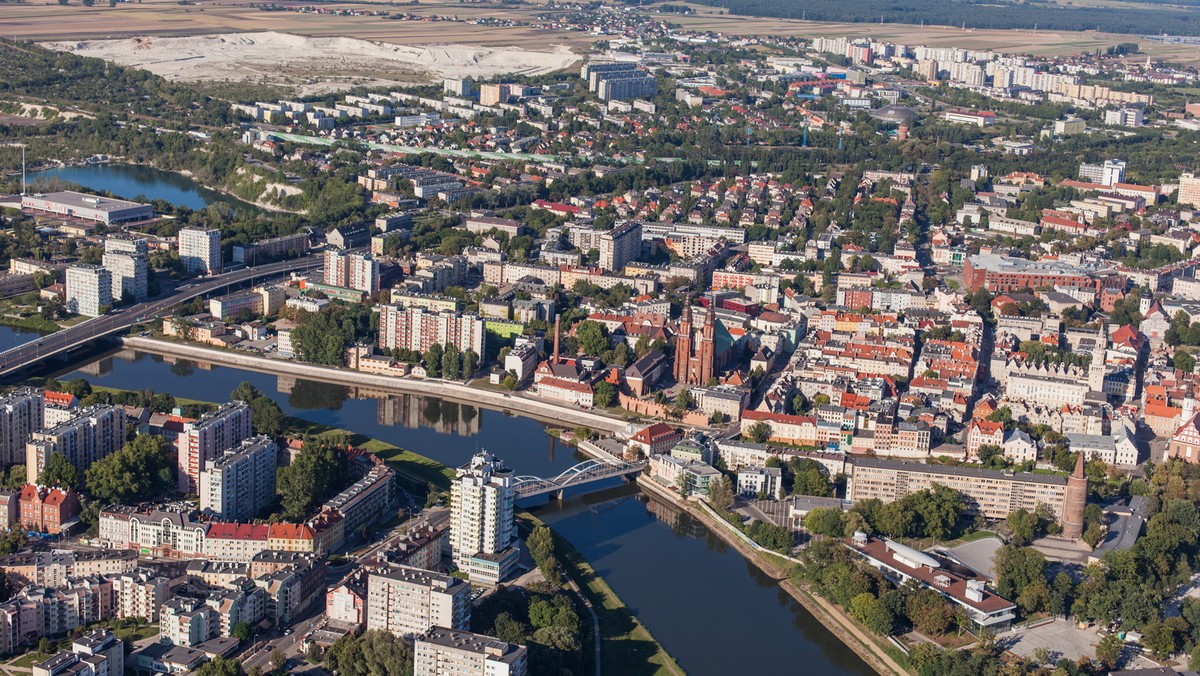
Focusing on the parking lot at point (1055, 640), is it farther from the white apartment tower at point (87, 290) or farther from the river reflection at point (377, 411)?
the white apartment tower at point (87, 290)

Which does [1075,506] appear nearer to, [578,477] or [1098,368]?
[1098,368]

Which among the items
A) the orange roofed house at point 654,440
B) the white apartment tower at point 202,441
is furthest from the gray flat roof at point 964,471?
the white apartment tower at point 202,441

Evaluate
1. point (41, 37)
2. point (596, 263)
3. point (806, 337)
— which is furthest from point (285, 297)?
point (41, 37)

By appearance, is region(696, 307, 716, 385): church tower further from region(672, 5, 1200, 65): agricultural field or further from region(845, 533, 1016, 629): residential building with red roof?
region(672, 5, 1200, 65): agricultural field

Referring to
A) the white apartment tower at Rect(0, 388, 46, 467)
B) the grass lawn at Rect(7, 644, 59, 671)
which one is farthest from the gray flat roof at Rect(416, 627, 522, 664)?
the white apartment tower at Rect(0, 388, 46, 467)

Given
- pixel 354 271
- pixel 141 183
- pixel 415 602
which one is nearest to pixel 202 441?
pixel 415 602

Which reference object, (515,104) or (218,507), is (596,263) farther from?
(515,104)

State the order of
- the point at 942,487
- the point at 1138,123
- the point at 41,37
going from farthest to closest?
the point at 41,37, the point at 1138,123, the point at 942,487
